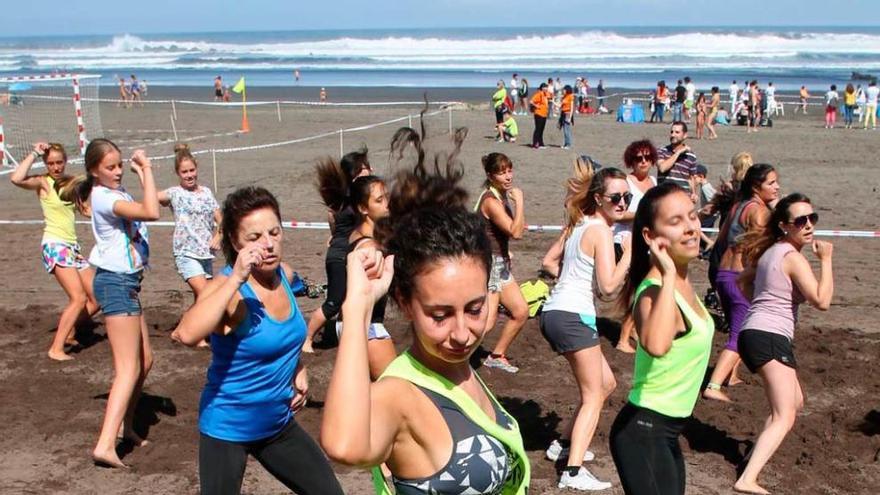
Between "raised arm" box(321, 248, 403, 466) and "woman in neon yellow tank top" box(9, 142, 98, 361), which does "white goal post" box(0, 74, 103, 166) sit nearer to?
"woman in neon yellow tank top" box(9, 142, 98, 361)

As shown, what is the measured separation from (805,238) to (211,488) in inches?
148

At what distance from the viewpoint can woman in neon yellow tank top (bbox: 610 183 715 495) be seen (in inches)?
170

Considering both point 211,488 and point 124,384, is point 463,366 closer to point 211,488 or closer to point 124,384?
point 211,488

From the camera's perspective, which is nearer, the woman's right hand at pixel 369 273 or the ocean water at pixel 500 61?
the woman's right hand at pixel 369 273

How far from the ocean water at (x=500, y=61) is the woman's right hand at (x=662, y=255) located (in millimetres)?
50072

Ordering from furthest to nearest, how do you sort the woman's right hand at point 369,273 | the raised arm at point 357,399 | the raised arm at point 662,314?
the raised arm at point 662,314
the woman's right hand at point 369,273
the raised arm at point 357,399

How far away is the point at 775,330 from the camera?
5.49m

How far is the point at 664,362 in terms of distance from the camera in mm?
4363

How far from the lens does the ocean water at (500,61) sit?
210 feet

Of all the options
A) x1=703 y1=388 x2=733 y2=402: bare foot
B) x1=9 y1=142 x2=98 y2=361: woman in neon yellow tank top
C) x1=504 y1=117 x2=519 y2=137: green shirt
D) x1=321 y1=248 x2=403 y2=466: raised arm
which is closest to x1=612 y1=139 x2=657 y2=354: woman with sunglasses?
x1=703 y1=388 x2=733 y2=402: bare foot

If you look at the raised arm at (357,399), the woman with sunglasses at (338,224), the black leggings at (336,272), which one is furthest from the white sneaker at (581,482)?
the raised arm at (357,399)

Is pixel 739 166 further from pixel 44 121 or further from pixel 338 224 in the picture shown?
pixel 44 121

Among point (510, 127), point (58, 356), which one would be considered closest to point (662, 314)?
point (58, 356)

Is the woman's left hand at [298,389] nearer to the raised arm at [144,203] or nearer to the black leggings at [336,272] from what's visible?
the raised arm at [144,203]
